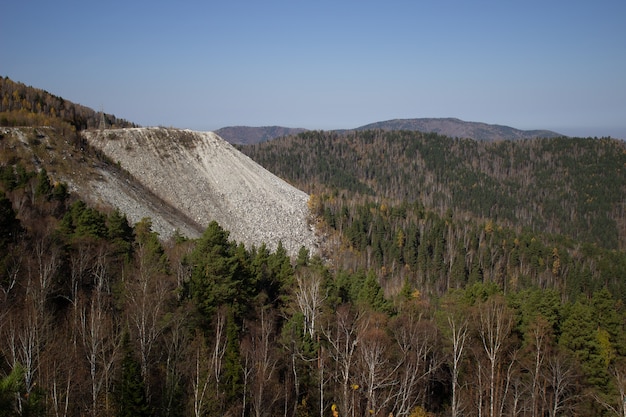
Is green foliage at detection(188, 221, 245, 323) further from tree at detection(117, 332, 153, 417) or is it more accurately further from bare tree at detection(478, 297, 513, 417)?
bare tree at detection(478, 297, 513, 417)

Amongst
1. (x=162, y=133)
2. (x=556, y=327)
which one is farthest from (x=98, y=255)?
(x=162, y=133)

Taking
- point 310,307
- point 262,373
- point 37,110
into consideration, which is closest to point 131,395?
point 262,373

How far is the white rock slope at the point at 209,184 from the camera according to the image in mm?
81250

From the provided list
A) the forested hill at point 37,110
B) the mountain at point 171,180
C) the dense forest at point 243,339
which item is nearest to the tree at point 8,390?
the dense forest at point 243,339

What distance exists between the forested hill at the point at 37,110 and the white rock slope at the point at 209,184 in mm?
7571

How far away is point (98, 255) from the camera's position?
3169 cm

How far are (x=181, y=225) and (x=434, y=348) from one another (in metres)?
50.2

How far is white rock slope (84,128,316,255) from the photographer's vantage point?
81250mm

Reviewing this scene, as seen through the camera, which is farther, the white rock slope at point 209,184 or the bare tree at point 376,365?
the white rock slope at point 209,184

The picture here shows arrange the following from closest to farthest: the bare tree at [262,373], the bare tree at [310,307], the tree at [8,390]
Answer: the tree at [8,390]
the bare tree at [262,373]
the bare tree at [310,307]

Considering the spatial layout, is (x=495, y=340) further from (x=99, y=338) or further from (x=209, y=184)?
(x=209, y=184)

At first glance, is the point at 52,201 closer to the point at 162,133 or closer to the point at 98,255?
the point at 98,255

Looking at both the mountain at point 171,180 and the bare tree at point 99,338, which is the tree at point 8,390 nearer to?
the bare tree at point 99,338

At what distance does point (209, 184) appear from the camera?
287 feet
